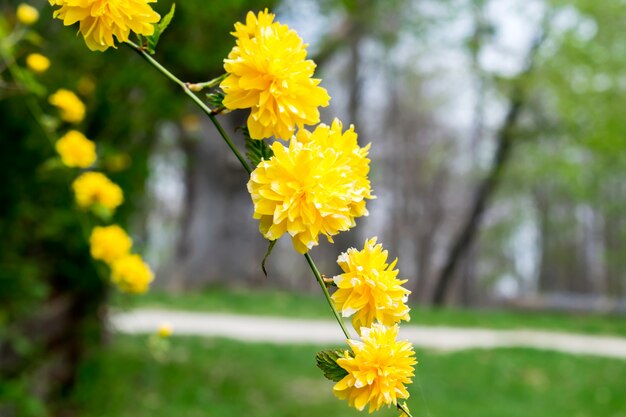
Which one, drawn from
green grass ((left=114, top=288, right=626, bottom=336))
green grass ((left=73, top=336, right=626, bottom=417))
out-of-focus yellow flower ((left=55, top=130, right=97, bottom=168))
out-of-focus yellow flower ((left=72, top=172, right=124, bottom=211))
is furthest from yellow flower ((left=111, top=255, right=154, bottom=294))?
green grass ((left=114, top=288, right=626, bottom=336))

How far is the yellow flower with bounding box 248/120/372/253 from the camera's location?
0.68 m

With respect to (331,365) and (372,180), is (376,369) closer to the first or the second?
(331,365)

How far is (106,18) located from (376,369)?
0.43 m

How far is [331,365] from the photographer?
0.74 m

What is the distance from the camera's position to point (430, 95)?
924 inches

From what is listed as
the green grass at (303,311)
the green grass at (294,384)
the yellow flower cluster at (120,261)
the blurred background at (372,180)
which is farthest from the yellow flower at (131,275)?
the green grass at (303,311)

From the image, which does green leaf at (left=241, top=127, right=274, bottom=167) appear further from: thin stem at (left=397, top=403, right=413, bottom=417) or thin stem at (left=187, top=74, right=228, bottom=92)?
thin stem at (left=397, top=403, right=413, bottom=417)

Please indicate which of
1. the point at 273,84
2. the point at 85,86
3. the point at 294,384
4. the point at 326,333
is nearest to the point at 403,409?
the point at 273,84

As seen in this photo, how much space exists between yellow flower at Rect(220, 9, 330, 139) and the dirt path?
8.07 m

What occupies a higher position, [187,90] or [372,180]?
[372,180]

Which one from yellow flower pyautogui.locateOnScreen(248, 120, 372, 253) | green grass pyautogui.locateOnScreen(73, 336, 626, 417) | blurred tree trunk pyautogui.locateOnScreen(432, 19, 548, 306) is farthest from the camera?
blurred tree trunk pyautogui.locateOnScreen(432, 19, 548, 306)

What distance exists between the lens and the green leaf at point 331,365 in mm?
734

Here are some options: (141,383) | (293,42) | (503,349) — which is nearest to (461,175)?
(503,349)

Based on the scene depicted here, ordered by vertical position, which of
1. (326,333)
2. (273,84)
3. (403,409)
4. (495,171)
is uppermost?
(495,171)
